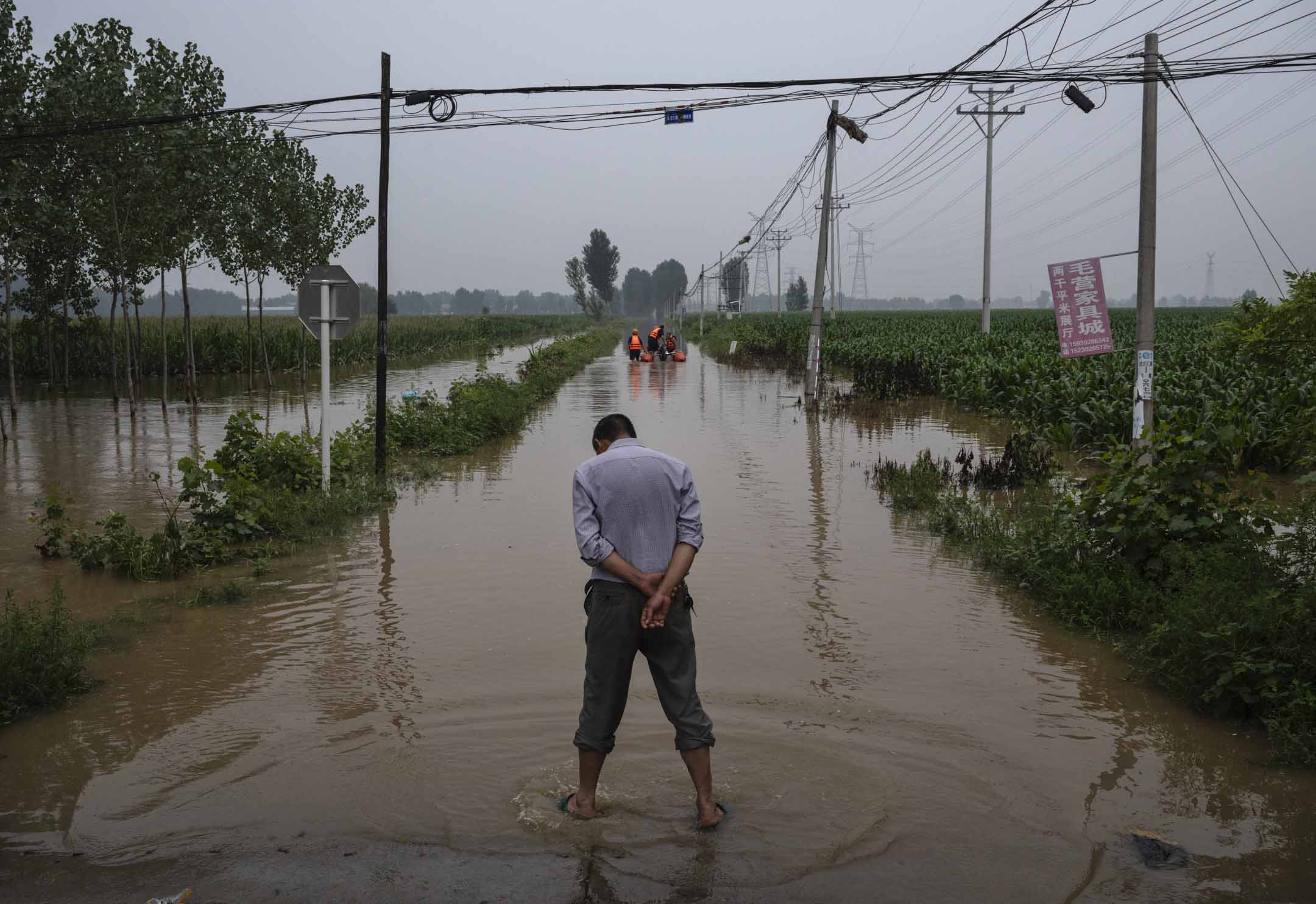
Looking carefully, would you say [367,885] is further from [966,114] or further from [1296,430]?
[966,114]

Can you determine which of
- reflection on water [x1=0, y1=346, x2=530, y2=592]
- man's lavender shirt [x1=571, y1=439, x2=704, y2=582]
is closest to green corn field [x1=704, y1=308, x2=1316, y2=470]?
man's lavender shirt [x1=571, y1=439, x2=704, y2=582]

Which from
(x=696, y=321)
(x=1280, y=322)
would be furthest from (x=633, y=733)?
(x=696, y=321)

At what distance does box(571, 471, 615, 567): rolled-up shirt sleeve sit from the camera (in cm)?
451

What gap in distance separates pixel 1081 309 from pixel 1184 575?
4.55 metres

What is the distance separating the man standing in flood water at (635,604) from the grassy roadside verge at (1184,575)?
302 cm

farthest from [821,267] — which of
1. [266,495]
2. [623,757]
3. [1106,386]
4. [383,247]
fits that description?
[623,757]

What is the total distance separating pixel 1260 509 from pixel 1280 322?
1.92 m

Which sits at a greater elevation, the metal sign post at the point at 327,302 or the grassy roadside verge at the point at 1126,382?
the metal sign post at the point at 327,302

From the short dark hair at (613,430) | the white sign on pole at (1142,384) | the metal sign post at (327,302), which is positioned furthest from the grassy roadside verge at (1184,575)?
the metal sign post at (327,302)

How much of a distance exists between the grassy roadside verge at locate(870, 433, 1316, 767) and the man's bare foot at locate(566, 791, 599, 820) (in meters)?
3.36

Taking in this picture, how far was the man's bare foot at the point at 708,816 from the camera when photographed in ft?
15.1

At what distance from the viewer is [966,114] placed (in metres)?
45.8

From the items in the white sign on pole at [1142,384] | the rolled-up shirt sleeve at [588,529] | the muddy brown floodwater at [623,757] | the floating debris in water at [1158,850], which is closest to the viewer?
the muddy brown floodwater at [623,757]

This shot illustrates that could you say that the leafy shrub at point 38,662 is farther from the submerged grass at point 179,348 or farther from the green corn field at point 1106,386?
the submerged grass at point 179,348
